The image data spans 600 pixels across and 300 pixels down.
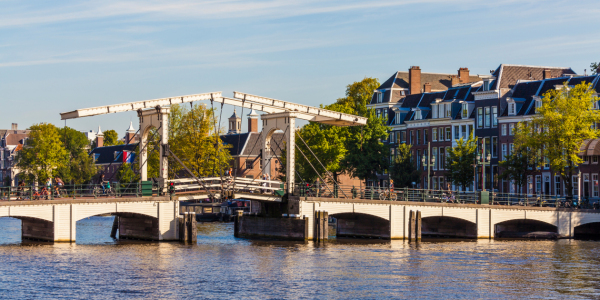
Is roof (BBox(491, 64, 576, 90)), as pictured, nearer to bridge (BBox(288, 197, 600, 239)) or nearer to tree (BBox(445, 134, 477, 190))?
tree (BBox(445, 134, 477, 190))

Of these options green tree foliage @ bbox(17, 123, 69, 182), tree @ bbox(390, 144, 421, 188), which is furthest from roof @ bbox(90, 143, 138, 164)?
tree @ bbox(390, 144, 421, 188)

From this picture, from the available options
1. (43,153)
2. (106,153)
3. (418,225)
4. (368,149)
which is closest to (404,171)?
(368,149)

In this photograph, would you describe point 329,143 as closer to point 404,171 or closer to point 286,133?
point 404,171

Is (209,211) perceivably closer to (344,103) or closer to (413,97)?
(344,103)

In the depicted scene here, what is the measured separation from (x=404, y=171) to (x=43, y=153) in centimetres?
3410

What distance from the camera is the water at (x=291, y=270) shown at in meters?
28.5

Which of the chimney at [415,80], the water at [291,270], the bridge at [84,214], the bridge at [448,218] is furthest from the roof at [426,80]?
the bridge at [84,214]

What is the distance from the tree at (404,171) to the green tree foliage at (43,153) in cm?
3246

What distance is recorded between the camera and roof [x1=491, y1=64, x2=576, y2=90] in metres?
72.7

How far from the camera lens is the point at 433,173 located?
78062mm

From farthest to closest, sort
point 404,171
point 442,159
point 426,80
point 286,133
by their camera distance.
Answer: point 426,80, point 442,159, point 404,171, point 286,133

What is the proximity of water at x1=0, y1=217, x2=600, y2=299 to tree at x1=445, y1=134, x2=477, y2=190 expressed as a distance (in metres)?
23.0

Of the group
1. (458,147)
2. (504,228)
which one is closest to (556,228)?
(504,228)

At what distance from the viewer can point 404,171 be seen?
7388 cm
